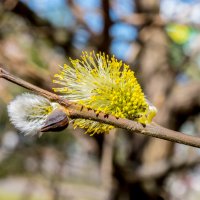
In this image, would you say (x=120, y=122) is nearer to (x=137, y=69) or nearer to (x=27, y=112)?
(x=27, y=112)

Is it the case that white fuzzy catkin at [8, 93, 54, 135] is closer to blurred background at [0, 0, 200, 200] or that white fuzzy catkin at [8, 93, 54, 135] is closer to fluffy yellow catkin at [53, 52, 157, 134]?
fluffy yellow catkin at [53, 52, 157, 134]

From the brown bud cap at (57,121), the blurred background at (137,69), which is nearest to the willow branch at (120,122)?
the brown bud cap at (57,121)

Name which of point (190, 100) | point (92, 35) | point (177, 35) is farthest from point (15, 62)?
point (177, 35)

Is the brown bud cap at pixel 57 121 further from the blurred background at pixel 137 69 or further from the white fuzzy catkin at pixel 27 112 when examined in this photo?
the blurred background at pixel 137 69

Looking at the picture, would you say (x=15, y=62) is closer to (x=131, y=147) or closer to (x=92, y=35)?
(x=92, y=35)

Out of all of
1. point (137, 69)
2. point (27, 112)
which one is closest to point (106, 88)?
point (27, 112)

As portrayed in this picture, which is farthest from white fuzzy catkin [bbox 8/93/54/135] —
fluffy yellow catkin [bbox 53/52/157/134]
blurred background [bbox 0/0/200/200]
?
blurred background [bbox 0/0/200/200]
